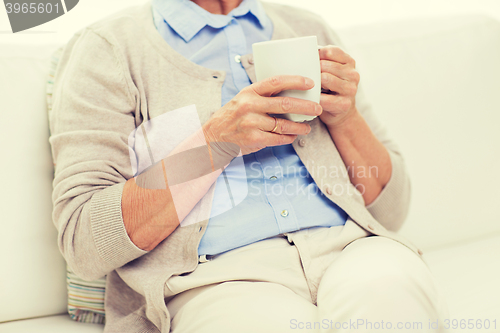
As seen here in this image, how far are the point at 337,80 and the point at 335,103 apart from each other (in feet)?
0.14

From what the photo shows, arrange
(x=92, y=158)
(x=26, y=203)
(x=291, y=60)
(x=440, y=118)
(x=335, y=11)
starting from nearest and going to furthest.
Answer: (x=291, y=60), (x=92, y=158), (x=26, y=203), (x=440, y=118), (x=335, y=11)

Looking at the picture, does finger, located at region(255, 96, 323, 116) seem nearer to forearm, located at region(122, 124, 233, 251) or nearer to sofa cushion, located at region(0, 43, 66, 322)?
forearm, located at region(122, 124, 233, 251)

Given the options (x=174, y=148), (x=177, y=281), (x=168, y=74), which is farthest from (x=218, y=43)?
(x=177, y=281)

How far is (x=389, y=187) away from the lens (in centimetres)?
89

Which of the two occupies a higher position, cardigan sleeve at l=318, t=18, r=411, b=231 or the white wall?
the white wall

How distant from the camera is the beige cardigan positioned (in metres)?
0.67

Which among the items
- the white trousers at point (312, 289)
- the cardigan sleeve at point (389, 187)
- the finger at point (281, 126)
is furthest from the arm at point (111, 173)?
the cardigan sleeve at point (389, 187)

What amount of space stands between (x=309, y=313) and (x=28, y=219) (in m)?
0.61

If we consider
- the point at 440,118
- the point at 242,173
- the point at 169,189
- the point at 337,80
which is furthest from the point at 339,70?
the point at 440,118

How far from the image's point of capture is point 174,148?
2.42 ft

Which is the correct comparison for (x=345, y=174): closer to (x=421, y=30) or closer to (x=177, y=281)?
(x=177, y=281)

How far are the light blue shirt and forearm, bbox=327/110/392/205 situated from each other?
0.35 ft

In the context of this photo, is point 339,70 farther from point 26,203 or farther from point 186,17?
point 26,203

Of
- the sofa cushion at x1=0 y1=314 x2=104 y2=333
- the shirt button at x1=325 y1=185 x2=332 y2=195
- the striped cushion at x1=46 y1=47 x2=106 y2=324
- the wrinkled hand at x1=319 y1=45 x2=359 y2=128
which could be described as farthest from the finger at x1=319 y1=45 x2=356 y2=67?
the sofa cushion at x1=0 y1=314 x2=104 y2=333
